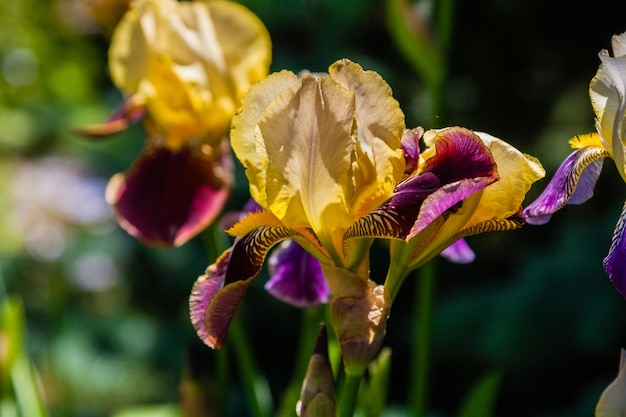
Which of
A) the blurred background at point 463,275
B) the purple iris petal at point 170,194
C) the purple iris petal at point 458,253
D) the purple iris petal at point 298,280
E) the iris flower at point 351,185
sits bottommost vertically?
the blurred background at point 463,275

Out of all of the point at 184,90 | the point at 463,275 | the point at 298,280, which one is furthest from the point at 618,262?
the point at 463,275

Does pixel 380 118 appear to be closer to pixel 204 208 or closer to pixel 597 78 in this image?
pixel 597 78

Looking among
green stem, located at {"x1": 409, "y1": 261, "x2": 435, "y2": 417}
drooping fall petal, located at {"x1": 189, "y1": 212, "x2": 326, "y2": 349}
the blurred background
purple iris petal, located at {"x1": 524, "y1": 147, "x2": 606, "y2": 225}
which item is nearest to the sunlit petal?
drooping fall petal, located at {"x1": 189, "y1": 212, "x2": 326, "y2": 349}

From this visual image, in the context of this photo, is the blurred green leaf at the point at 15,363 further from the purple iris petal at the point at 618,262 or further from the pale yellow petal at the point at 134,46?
the purple iris petal at the point at 618,262

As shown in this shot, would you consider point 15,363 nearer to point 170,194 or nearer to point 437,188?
A: point 170,194

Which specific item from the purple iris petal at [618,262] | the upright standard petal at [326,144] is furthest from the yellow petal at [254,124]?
the purple iris petal at [618,262]
